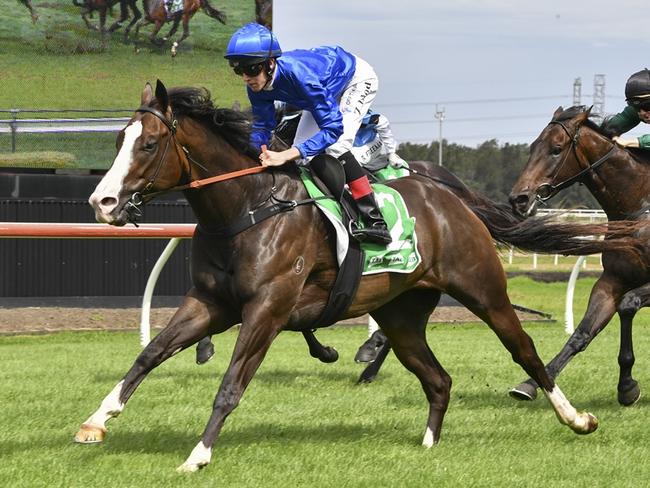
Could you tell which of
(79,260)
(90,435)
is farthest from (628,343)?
(79,260)

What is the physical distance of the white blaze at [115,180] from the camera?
4.41m

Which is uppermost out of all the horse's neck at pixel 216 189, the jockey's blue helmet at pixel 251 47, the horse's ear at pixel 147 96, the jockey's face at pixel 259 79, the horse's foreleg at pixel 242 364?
the jockey's blue helmet at pixel 251 47

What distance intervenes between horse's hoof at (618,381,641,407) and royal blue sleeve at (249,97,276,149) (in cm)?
283

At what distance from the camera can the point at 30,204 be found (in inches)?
495

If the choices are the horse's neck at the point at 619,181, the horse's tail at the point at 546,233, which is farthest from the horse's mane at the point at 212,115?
the horse's neck at the point at 619,181

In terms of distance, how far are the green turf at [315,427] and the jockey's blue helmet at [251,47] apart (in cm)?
175

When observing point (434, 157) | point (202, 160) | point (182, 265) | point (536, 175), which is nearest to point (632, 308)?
point (536, 175)

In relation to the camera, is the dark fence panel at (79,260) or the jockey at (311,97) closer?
the jockey at (311,97)

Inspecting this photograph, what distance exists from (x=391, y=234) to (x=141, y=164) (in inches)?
52.8

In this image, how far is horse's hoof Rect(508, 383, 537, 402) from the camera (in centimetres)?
625

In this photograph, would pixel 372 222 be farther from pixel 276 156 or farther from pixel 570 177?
pixel 570 177

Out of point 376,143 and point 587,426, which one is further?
point 376,143

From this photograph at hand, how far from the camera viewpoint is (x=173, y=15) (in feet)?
48.7

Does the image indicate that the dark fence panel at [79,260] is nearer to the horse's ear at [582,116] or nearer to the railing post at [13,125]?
the railing post at [13,125]
